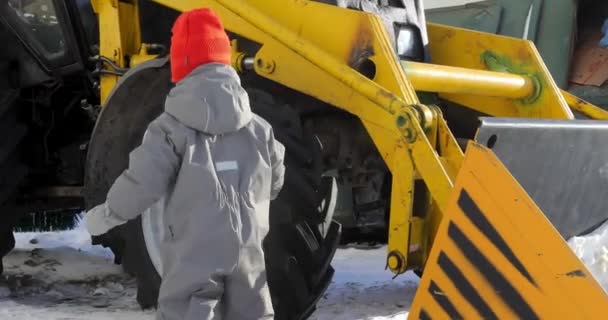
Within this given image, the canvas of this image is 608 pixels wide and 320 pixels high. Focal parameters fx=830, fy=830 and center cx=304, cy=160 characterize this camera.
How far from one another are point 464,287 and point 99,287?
254 centimetres

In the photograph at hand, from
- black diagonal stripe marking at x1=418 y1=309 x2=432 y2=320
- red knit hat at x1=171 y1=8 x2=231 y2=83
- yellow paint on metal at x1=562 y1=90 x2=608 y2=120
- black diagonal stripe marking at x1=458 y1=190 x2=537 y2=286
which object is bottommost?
yellow paint on metal at x1=562 y1=90 x2=608 y2=120

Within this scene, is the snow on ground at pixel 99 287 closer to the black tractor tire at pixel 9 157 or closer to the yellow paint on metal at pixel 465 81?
the black tractor tire at pixel 9 157

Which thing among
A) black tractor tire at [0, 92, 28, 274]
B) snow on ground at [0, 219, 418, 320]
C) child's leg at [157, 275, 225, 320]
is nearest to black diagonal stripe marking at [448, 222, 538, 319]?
child's leg at [157, 275, 225, 320]

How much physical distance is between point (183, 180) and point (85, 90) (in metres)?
2.41

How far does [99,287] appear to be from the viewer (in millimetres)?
4469

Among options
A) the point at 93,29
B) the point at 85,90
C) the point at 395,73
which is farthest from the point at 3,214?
the point at 395,73

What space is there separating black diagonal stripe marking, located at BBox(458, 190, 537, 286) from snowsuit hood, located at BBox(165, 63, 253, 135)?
703 mm

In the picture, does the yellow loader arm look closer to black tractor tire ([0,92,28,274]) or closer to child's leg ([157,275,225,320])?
child's leg ([157,275,225,320])

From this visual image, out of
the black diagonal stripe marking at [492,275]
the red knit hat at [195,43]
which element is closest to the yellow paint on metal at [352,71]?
the black diagonal stripe marking at [492,275]

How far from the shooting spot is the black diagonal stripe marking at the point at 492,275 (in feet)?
7.92

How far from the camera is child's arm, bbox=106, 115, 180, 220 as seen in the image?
2.27 meters

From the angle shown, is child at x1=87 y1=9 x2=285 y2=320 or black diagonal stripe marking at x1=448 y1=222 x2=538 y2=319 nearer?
child at x1=87 y1=9 x2=285 y2=320

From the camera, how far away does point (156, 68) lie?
11.2 feet

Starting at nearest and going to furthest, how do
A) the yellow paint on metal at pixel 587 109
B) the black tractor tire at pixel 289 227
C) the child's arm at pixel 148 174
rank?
the child's arm at pixel 148 174 → the black tractor tire at pixel 289 227 → the yellow paint on metal at pixel 587 109
